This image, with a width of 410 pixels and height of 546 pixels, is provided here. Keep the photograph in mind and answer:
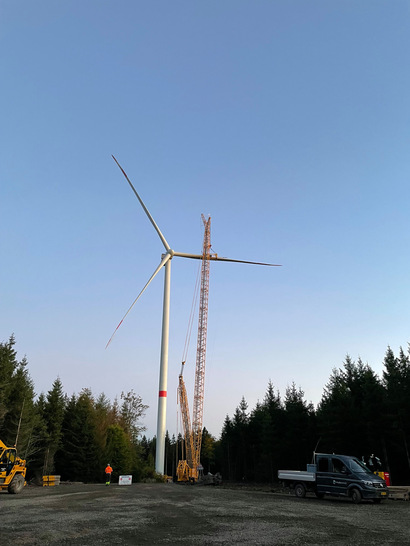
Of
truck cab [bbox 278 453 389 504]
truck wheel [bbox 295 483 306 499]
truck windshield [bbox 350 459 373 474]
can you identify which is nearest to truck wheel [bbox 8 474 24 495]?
truck cab [bbox 278 453 389 504]

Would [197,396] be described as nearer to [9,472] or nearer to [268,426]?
[268,426]

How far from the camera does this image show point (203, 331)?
74750 millimetres

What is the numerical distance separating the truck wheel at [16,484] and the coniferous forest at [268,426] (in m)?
18.4

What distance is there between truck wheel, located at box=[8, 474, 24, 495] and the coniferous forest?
1843 centimetres

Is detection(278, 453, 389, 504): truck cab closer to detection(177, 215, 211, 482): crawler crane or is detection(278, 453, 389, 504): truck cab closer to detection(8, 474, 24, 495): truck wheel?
detection(8, 474, 24, 495): truck wheel

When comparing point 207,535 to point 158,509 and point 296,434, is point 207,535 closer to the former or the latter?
point 158,509

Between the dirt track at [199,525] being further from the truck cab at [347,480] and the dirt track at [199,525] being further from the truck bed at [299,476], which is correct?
the truck bed at [299,476]

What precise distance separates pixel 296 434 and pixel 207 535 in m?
58.3

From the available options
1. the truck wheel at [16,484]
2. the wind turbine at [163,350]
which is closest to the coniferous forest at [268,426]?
the wind turbine at [163,350]

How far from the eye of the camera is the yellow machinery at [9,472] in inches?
1082

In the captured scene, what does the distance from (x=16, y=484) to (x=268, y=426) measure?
53.4 meters

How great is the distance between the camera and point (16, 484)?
27984 mm

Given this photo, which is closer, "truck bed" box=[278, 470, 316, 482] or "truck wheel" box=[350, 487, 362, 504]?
"truck wheel" box=[350, 487, 362, 504]

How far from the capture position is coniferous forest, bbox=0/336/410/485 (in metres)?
45.5
